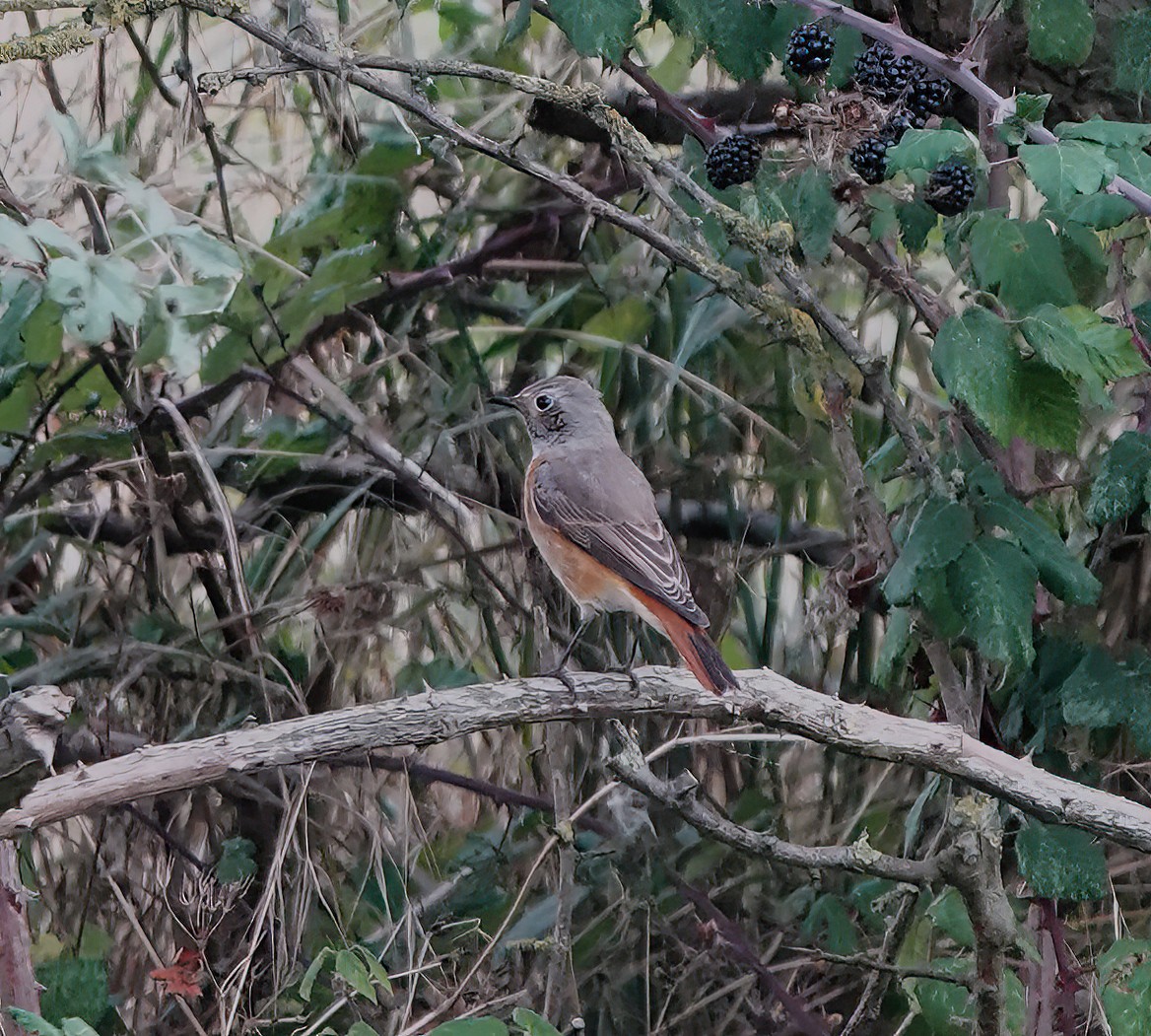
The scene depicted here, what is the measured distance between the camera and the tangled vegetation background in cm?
315

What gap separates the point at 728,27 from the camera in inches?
134

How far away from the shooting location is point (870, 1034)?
3.94 meters

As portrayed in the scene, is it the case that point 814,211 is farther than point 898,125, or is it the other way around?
point 814,211

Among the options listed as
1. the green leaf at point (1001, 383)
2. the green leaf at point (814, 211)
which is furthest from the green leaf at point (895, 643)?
the green leaf at point (814, 211)

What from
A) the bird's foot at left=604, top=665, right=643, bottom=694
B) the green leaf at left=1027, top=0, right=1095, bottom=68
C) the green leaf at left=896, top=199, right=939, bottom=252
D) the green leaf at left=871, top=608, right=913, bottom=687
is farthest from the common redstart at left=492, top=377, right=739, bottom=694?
the green leaf at left=1027, top=0, right=1095, bottom=68

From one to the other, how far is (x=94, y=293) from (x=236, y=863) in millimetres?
1545

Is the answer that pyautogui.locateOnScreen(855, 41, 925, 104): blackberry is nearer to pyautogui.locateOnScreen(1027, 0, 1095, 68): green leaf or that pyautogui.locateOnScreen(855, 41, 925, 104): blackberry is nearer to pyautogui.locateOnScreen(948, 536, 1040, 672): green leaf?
pyautogui.locateOnScreen(1027, 0, 1095, 68): green leaf

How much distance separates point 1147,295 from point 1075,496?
61 centimetres

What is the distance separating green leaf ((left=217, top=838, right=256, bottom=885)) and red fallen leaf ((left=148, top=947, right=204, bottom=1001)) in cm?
25

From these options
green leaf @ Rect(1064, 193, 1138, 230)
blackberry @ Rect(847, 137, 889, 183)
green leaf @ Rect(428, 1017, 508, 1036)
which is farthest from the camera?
blackberry @ Rect(847, 137, 889, 183)

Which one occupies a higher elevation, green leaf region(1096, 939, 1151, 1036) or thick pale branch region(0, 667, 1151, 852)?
thick pale branch region(0, 667, 1151, 852)

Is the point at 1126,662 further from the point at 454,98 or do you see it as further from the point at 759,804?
the point at 454,98

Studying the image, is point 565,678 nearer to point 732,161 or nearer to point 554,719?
point 554,719

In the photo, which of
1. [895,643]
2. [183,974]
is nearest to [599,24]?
[895,643]
